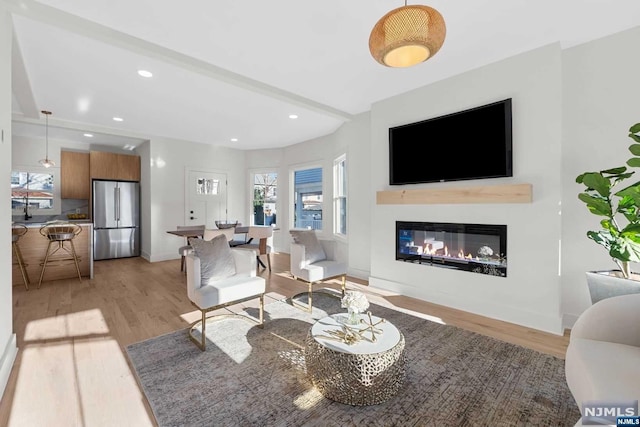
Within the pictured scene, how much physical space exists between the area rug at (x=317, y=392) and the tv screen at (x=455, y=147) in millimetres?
1733

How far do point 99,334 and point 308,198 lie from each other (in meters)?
4.48

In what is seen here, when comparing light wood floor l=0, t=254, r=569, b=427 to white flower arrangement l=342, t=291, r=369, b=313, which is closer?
light wood floor l=0, t=254, r=569, b=427

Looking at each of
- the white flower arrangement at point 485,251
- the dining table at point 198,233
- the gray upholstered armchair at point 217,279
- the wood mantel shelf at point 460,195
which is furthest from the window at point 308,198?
the white flower arrangement at point 485,251

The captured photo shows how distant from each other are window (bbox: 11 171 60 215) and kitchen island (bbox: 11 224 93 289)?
92.3 inches

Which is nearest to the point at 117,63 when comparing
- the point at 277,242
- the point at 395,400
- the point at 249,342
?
the point at 249,342

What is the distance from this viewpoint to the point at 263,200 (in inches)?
284

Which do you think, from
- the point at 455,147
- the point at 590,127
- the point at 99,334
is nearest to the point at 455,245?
the point at 455,147

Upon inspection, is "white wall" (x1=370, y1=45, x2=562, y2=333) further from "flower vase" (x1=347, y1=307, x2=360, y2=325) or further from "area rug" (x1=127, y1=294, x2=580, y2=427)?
"flower vase" (x1=347, y1=307, x2=360, y2=325)

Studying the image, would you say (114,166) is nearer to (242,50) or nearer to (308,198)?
(308,198)

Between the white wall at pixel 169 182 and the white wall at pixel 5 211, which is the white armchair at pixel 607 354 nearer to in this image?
the white wall at pixel 5 211

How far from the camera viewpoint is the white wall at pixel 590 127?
2.42m

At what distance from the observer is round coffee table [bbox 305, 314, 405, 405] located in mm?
1548

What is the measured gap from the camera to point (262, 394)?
173cm

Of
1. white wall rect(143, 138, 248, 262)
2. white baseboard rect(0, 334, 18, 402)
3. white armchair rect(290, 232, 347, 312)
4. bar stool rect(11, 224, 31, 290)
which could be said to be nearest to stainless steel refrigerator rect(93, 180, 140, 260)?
white wall rect(143, 138, 248, 262)
